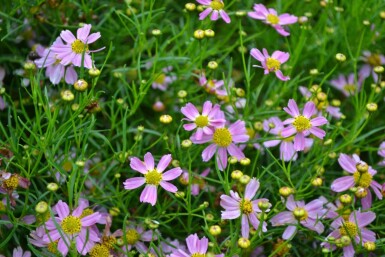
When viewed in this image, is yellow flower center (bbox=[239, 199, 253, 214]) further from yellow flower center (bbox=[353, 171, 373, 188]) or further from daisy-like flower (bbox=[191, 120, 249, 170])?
yellow flower center (bbox=[353, 171, 373, 188])

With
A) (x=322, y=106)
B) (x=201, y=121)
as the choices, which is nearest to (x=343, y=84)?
(x=322, y=106)

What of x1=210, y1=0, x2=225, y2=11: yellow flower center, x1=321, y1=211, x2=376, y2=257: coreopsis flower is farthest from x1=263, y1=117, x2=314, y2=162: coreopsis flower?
x1=210, y1=0, x2=225, y2=11: yellow flower center

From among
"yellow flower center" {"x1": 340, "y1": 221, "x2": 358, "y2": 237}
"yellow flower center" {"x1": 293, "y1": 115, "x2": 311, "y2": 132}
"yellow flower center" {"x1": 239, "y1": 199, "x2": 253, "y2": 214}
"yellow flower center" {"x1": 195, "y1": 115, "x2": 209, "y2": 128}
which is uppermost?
"yellow flower center" {"x1": 195, "y1": 115, "x2": 209, "y2": 128}

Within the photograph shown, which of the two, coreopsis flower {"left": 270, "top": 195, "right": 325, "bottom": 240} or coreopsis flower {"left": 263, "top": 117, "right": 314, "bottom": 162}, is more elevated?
coreopsis flower {"left": 263, "top": 117, "right": 314, "bottom": 162}

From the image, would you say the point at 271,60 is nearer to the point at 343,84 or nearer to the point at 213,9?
the point at 213,9

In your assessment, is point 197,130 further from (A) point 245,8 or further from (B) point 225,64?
(A) point 245,8

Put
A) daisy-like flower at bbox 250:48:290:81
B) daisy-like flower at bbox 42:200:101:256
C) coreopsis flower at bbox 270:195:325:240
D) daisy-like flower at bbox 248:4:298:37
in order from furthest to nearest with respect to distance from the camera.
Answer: daisy-like flower at bbox 248:4:298:37
daisy-like flower at bbox 250:48:290:81
coreopsis flower at bbox 270:195:325:240
daisy-like flower at bbox 42:200:101:256
